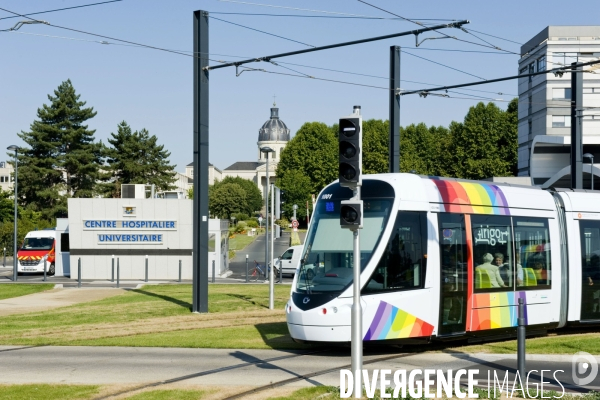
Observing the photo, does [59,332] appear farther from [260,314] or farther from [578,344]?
[578,344]

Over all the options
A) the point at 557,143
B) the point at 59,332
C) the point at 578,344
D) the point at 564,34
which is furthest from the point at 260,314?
the point at 564,34

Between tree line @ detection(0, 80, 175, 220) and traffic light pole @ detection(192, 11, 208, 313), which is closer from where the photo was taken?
traffic light pole @ detection(192, 11, 208, 313)

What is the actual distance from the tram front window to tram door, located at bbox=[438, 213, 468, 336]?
50.9 inches

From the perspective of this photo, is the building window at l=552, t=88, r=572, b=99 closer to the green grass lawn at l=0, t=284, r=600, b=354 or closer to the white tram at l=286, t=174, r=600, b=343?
the green grass lawn at l=0, t=284, r=600, b=354

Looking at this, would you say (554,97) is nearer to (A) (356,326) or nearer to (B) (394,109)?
(B) (394,109)

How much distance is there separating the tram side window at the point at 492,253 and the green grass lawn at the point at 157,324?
12.0 ft

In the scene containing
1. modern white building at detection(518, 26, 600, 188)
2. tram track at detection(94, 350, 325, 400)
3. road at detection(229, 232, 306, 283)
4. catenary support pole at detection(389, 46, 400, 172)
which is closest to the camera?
tram track at detection(94, 350, 325, 400)

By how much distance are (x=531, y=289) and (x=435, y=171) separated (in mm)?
76874

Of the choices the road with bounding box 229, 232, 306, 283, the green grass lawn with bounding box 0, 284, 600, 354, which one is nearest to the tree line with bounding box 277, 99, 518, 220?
the road with bounding box 229, 232, 306, 283

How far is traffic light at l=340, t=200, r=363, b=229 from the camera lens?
1074 centimetres

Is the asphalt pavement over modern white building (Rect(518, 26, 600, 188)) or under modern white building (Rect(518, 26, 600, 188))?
under

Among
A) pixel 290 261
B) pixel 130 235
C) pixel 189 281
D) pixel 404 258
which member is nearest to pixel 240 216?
pixel 290 261

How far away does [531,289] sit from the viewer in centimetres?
1659

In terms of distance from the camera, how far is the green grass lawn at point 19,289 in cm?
3019
